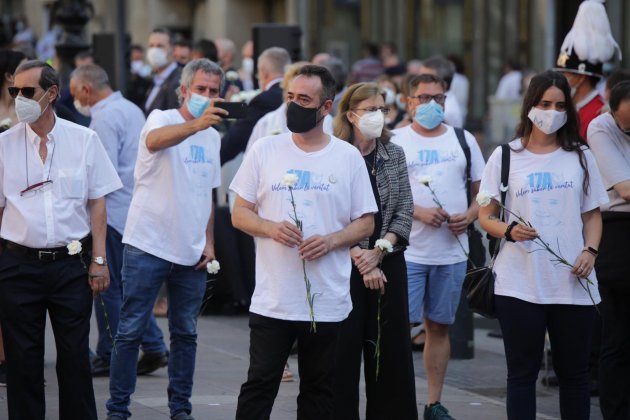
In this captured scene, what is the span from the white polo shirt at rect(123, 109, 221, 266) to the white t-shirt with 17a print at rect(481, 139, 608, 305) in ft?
5.88

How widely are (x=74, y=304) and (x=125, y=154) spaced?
2.90 metres

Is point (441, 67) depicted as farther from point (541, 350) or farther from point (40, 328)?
point (40, 328)

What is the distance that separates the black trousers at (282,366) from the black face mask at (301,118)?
882 millimetres

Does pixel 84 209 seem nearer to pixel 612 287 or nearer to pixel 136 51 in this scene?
pixel 612 287

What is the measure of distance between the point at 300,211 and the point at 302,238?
147mm

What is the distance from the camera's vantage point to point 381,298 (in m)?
7.44

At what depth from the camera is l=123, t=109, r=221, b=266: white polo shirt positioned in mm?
7793

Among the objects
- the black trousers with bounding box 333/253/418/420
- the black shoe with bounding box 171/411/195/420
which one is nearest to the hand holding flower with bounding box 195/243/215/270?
the black shoe with bounding box 171/411/195/420

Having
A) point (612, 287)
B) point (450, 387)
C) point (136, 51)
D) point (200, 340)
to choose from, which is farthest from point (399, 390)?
point (136, 51)

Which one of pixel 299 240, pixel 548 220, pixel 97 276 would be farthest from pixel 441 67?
pixel 299 240

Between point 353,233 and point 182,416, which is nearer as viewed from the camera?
point 353,233

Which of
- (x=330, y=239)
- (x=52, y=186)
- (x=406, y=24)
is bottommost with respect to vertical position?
(x=330, y=239)

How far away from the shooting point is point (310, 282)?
6.43 meters

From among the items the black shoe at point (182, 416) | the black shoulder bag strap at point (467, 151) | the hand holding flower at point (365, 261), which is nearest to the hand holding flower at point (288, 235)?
the hand holding flower at point (365, 261)
